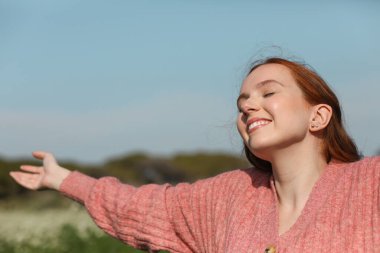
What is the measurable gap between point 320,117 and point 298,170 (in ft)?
0.73

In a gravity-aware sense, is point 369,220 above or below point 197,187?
below

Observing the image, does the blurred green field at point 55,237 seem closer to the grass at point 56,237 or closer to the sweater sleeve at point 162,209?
the grass at point 56,237

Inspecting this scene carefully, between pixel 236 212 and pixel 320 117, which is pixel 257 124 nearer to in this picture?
pixel 320 117

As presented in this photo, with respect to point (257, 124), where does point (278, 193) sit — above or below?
below

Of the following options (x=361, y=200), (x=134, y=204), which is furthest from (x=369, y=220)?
(x=134, y=204)

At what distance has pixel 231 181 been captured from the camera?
3.16 meters

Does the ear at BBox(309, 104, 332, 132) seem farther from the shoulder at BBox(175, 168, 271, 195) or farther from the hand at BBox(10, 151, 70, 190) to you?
the hand at BBox(10, 151, 70, 190)

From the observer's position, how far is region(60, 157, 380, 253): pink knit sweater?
2557 millimetres

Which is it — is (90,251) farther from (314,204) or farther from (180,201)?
(314,204)

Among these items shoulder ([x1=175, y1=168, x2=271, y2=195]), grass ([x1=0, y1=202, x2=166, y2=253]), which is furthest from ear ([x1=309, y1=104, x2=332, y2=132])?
grass ([x1=0, y1=202, x2=166, y2=253])

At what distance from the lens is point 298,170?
2.81 metres

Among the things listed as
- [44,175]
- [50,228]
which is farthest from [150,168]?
[44,175]

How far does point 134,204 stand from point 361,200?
112 cm

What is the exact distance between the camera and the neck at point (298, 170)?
279 centimetres
